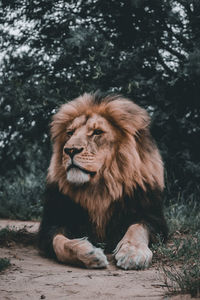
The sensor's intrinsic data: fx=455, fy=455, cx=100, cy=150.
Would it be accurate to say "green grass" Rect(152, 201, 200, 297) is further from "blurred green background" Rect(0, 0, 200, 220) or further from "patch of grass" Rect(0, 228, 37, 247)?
"patch of grass" Rect(0, 228, 37, 247)

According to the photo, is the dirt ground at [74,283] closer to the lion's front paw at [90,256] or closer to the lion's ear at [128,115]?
the lion's front paw at [90,256]

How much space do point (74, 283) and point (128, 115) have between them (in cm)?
174

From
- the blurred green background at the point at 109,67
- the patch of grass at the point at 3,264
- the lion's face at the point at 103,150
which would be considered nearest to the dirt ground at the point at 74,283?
the patch of grass at the point at 3,264

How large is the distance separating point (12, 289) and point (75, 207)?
1.34 meters

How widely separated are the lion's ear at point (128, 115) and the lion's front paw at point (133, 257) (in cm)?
105

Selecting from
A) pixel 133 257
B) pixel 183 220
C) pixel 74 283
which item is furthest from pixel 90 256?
pixel 183 220

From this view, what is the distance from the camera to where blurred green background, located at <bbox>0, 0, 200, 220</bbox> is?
19.9 feet

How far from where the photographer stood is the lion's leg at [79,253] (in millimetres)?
3186

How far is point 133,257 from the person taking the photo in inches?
126

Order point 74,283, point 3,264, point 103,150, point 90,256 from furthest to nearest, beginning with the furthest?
point 103,150 → point 90,256 → point 3,264 → point 74,283

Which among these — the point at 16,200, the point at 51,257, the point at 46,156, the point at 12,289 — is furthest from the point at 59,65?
the point at 12,289

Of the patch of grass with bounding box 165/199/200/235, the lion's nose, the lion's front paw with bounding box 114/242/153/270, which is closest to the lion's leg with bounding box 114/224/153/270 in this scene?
the lion's front paw with bounding box 114/242/153/270

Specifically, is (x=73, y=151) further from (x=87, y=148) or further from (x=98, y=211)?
(x=98, y=211)

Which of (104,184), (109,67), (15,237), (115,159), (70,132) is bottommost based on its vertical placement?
(15,237)
